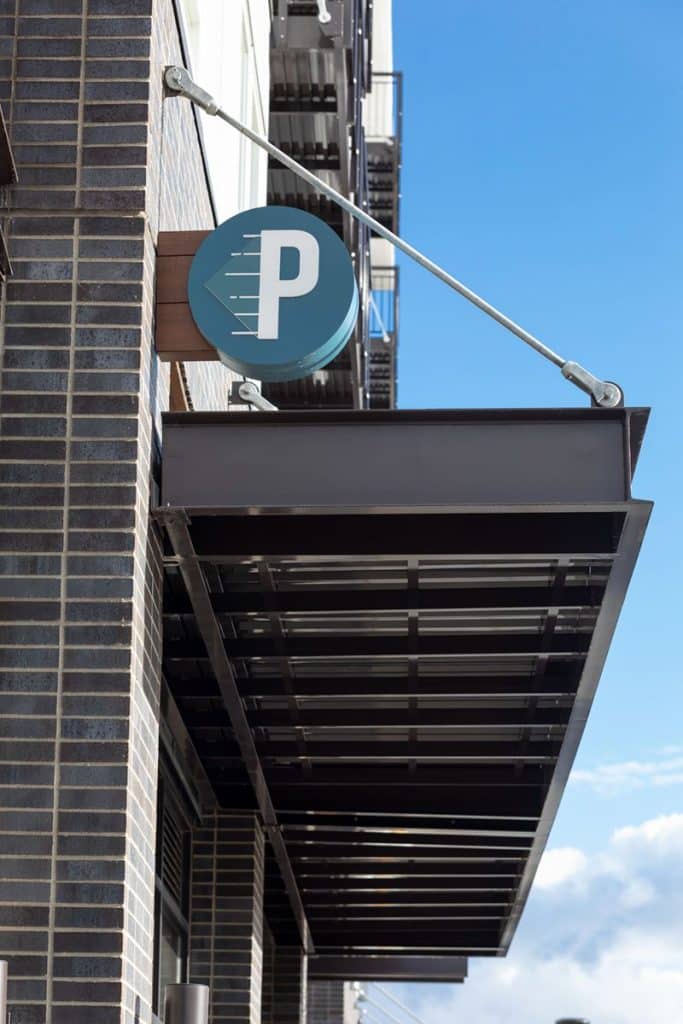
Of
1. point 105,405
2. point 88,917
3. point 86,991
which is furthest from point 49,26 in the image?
point 86,991

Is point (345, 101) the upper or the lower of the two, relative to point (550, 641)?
upper

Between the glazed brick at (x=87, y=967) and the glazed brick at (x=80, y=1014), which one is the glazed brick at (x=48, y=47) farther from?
the glazed brick at (x=80, y=1014)

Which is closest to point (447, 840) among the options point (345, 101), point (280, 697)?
point (280, 697)

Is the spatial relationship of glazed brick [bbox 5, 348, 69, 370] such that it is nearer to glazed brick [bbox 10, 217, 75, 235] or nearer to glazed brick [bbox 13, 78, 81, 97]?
glazed brick [bbox 10, 217, 75, 235]

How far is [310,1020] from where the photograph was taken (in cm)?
3275

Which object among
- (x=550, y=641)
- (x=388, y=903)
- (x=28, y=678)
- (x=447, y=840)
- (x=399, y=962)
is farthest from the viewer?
(x=399, y=962)

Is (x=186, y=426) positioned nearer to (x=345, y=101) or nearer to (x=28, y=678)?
(x=28, y=678)

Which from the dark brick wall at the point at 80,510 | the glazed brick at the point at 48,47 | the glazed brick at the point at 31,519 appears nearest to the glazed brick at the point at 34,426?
the dark brick wall at the point at 80,510

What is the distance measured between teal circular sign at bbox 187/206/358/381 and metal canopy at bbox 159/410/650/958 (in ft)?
1.12

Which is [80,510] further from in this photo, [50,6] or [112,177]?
[50,6]

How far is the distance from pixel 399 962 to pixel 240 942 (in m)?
8.63

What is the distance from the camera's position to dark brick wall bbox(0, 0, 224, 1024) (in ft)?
25.0

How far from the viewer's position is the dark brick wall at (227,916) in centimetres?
1335

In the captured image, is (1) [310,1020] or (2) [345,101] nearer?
(2) [345,101]
